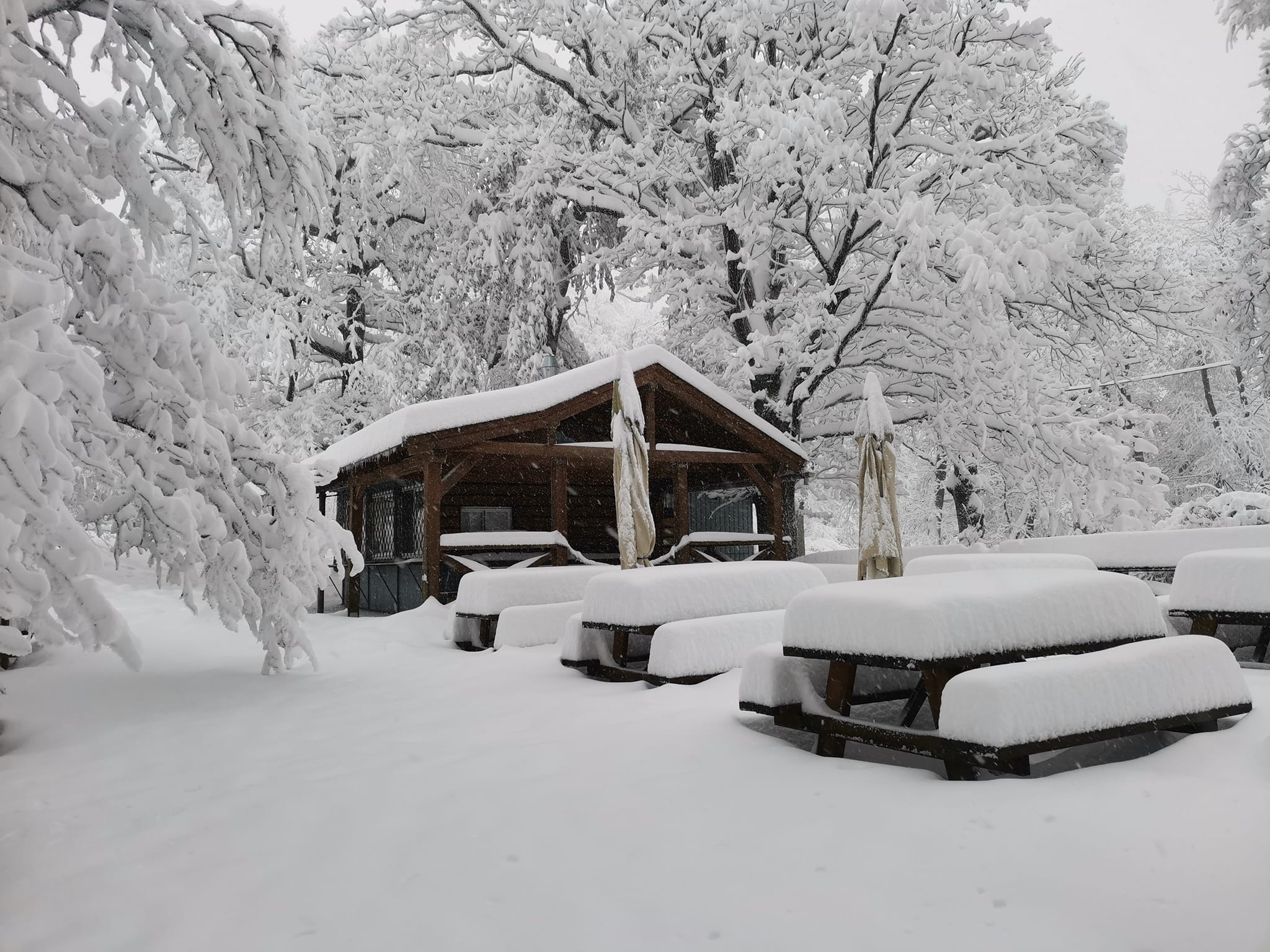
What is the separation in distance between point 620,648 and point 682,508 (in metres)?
8.09

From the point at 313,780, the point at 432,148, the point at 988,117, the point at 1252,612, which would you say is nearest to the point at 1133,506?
the point at 988,117

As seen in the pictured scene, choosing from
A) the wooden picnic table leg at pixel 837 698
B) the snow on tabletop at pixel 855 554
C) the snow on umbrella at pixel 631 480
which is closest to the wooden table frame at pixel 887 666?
the wooden picnic table leg at pixel 837 698

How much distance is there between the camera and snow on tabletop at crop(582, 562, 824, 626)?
7.82 metres

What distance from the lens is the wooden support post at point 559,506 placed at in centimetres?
1391

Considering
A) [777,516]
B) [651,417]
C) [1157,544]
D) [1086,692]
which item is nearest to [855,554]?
[777,516]

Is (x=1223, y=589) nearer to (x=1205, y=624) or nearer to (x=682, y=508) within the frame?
(x=1205, y=624)

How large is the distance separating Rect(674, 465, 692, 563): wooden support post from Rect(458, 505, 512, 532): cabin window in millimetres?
3478

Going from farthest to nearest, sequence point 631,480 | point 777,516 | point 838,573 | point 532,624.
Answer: point 777,516 → point 838,573 → point 532,624 → point 631,480

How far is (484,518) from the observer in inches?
680

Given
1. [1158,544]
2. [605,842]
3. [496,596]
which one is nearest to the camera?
[605,842]

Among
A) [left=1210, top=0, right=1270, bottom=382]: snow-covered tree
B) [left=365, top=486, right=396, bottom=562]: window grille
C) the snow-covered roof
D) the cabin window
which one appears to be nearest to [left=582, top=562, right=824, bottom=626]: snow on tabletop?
the snow-covered roof

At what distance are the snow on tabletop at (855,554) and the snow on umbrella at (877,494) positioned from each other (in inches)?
206

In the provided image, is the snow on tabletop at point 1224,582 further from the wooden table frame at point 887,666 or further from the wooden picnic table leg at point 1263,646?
the wooden table frame at point 887,666

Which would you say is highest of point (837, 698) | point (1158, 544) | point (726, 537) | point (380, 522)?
point (380, 522)
